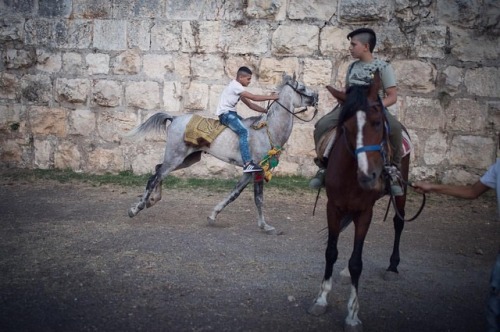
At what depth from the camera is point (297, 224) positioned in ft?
21.5

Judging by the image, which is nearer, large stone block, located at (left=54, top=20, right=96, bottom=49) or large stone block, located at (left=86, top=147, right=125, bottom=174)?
large stone block, located at (left=54, top=20, right=96, bottom=49)

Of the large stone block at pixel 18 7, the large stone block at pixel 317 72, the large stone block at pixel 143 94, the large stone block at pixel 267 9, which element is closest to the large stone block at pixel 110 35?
the large stone block at pixel 143 94

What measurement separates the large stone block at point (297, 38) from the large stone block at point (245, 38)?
194 millimetres

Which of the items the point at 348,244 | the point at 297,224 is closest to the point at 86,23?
the point at 297,224

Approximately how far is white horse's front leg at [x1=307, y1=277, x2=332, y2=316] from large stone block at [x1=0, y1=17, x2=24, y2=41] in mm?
7589

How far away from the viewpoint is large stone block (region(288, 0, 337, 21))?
8.37m

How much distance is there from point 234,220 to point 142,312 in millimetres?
2976

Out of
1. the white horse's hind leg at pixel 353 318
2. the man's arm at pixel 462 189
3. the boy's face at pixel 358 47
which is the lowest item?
the white horse's hind leg at pixel 353 318

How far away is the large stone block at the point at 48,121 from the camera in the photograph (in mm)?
8938

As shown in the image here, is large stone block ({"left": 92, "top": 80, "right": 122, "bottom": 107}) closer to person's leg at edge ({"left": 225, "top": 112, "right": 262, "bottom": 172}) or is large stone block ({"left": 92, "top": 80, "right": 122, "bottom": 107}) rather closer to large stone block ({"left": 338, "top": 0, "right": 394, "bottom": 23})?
person's leg at edge ({"left": 225, "top": 112, "right": 262, "bottom": 172})

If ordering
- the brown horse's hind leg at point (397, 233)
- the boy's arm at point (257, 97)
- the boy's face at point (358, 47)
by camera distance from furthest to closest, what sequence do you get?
the boy's arm at point (257, 97), the brown horse's hind leg at point (397, 233), the boy's face at point (358, 47)

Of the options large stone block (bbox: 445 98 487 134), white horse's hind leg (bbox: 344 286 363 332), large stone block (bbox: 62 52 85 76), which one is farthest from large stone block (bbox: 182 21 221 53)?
white horse's hind leg (bbox: 344 286 363 332)

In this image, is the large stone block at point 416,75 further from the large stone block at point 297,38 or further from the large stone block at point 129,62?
the large stone block at point 129,62

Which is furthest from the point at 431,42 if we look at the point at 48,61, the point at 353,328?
the point at 48,61
